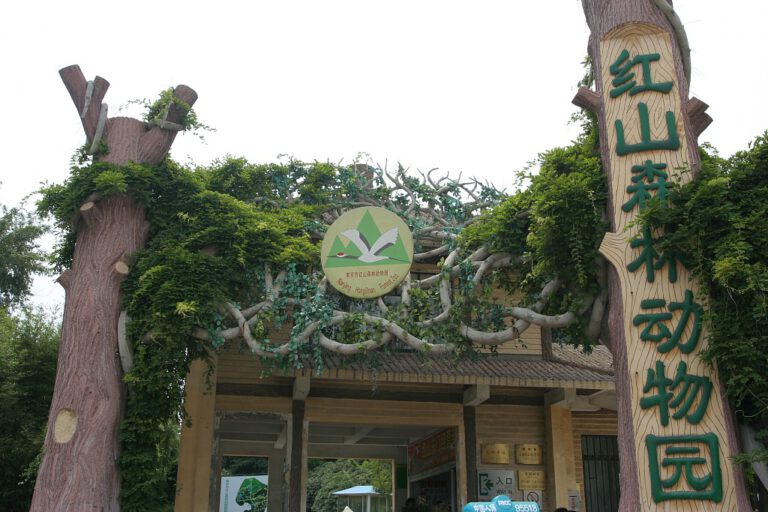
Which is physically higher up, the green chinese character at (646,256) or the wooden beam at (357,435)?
the green chinese character at (646,256)

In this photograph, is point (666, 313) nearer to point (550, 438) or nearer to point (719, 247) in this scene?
point (719, 247)

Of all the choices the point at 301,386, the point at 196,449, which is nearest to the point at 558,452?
the point at 301,386

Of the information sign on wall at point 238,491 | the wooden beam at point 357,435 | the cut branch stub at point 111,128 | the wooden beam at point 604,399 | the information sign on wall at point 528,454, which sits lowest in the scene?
the information sign on wall at point 238,491

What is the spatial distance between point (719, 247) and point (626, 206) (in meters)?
1.19

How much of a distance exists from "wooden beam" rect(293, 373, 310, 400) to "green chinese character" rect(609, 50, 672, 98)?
265 inches

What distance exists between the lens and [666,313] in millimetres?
7535

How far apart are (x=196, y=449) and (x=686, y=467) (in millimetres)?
8142

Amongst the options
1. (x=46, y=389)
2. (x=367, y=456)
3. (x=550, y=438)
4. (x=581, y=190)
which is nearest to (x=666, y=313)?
(x=581, y=190)

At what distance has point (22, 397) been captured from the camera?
14453 mm

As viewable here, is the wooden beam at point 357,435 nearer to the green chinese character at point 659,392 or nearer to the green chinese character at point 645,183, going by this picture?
the green chinese character at point 659,392

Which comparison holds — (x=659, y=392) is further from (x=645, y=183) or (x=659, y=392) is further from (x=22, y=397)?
(x=22, y=397)

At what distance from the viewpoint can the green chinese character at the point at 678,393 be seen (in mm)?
7191

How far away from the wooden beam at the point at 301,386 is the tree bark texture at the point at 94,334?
10.5ft

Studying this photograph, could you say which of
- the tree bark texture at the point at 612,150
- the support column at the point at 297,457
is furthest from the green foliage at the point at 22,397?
the tree bark texture at the point at 612,150
